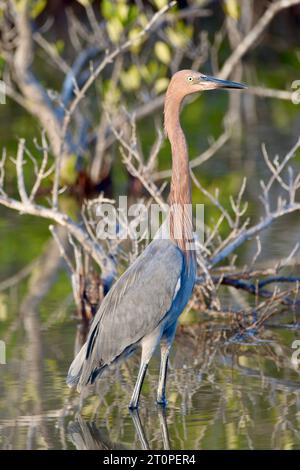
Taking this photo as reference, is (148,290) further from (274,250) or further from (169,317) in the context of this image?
(274,250)

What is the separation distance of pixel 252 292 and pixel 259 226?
494mm

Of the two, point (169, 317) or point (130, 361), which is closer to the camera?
point (169, 317)

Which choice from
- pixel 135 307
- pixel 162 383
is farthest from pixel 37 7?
pixel 162 383

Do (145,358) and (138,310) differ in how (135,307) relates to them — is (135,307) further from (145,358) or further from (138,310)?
(145,358)

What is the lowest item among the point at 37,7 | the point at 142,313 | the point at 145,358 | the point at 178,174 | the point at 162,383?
the point at 162,383

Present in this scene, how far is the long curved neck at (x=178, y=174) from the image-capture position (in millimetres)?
6391

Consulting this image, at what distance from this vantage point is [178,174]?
6.43 meters

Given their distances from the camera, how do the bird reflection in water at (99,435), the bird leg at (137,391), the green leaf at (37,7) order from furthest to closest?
the green leaf at (37,7) < the bird leg at (137,391) < the bird reflection in water at (99,435)

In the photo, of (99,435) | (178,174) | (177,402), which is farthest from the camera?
(178,174)

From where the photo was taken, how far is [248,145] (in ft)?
50.1

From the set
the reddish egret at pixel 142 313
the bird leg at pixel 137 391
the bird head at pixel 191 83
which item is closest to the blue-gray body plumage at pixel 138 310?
the reddish egret at pixel 142 313

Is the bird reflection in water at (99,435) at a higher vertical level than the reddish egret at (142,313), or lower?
lower

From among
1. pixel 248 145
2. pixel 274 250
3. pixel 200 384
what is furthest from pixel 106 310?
pixel 248 145

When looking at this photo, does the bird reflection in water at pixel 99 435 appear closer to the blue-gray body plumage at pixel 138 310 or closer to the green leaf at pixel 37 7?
the blue-gray body plumage at pixel 138 310
